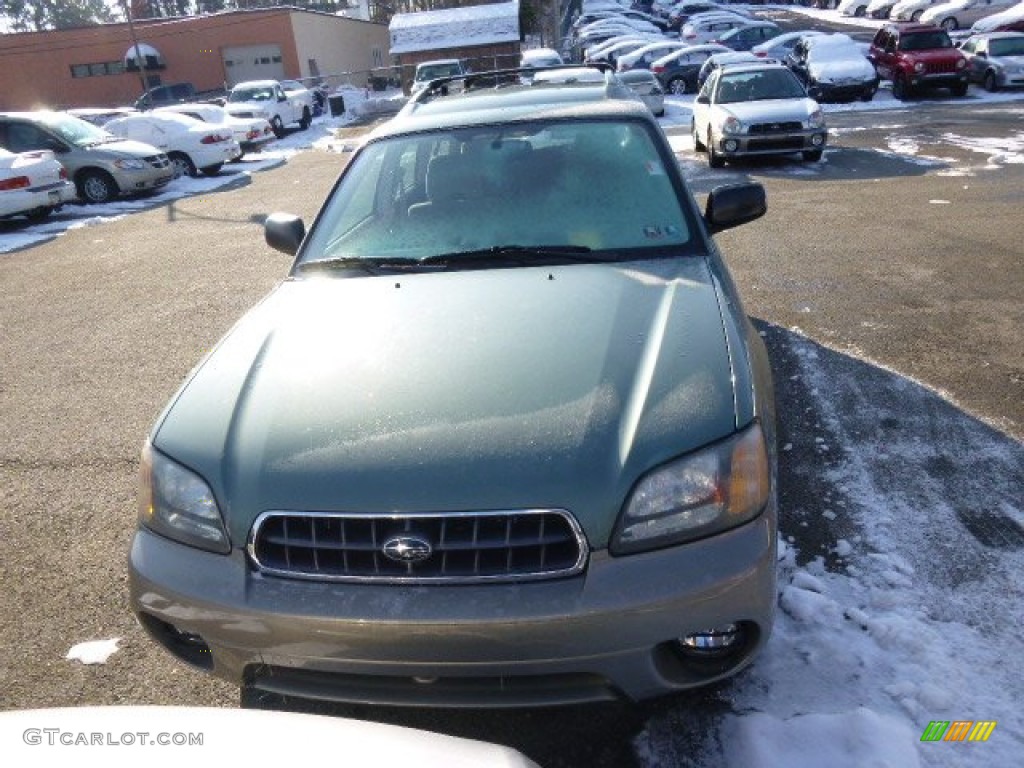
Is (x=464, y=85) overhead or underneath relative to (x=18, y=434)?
overhead

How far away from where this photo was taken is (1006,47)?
70.5 feet

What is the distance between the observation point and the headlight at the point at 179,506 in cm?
227

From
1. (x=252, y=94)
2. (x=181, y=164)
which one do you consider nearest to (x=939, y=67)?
(x=181, y=164)

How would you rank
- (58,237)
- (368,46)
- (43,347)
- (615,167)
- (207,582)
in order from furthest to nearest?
(368,46), (58,237), (43,347), (615,167), (207,582)

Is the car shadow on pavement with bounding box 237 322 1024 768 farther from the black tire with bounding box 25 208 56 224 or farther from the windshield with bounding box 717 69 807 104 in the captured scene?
the black tire with bounding box 25 208 56 224

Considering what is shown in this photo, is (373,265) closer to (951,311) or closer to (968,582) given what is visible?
(968,582)

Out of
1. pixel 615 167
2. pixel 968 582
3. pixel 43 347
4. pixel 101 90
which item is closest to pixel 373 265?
pixel 615 167

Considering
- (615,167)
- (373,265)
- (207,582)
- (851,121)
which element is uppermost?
(615,167)

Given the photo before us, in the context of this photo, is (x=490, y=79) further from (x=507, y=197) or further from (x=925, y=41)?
(x=925, y=41)

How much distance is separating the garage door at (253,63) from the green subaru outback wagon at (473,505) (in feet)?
149

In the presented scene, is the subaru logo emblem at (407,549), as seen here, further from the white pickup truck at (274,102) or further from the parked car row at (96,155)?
the white pickup truck at (274,102)

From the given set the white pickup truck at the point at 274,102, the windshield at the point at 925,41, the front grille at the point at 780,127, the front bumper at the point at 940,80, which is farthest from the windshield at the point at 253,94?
the front grille at the point at 780,127

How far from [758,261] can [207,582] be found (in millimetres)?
6280

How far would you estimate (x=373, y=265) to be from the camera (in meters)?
3.37
